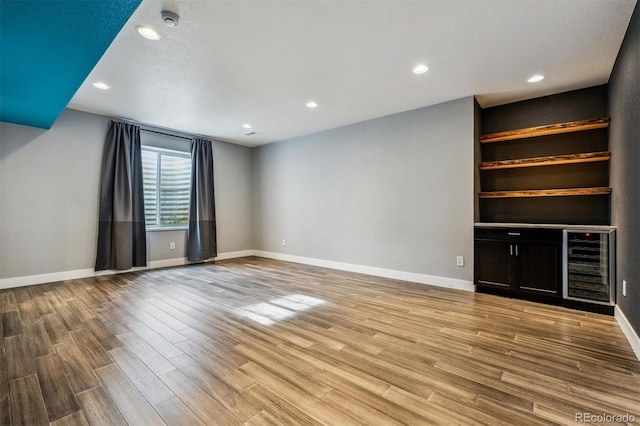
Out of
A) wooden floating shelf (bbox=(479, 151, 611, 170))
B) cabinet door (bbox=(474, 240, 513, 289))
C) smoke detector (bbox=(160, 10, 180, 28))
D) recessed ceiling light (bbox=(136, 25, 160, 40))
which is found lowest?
cabinet door (bbox=(474, 240, 513, 289))

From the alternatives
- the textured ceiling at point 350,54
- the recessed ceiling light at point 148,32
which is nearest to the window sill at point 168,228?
the textured ceiling at point 350,54

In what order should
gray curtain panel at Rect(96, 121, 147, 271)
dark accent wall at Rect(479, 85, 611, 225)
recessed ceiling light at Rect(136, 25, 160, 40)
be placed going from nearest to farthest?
1. recessed ceiling light at Rect(136, 25, 160, 40)
2. dark accent wall at Rect(479, 85, 611, 225)
3. gray curtain panel at Rect(96, 121, 147, 271)

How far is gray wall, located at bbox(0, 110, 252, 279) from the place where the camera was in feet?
12.6

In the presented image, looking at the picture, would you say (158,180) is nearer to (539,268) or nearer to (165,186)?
(165,186)

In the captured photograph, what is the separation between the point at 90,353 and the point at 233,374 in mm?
1193

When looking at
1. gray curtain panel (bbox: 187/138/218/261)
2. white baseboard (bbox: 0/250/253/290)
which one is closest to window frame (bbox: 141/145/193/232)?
gray curtain panel (bbox: 187/138/218/261)

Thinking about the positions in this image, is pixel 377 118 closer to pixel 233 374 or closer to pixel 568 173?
pixel 568 173

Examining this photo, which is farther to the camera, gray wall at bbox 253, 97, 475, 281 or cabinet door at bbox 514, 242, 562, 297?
gray wall at bbox 253, 97, 475, 281

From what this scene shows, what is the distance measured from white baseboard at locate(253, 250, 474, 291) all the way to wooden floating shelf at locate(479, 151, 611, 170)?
165cm

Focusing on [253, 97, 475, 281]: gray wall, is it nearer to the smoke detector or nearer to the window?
the window

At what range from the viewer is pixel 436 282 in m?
3.99

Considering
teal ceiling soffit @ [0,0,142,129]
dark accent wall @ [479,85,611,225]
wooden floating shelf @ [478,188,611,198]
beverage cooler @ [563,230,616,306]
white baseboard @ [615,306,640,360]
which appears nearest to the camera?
teal ceiling soffit @ [0,0,142,129]

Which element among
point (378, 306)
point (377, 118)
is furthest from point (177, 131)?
point (378, 306)

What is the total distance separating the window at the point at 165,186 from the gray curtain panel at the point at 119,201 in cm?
37
